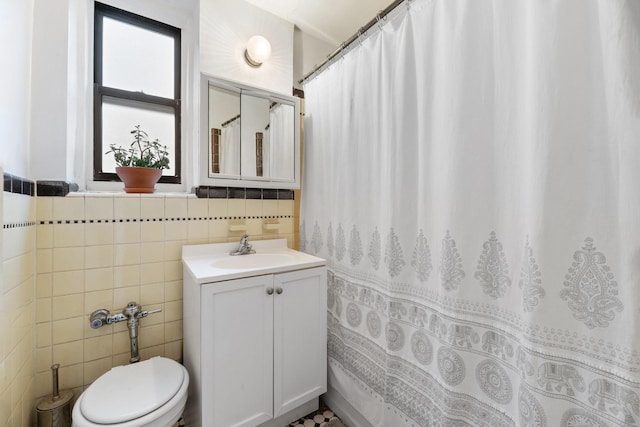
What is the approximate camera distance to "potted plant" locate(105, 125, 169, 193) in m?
1.39

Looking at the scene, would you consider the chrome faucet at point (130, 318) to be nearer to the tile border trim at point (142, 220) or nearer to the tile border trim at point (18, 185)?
the tile border trim at point (142, 220)

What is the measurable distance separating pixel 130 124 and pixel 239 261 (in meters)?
1.07

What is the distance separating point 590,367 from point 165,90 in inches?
91.0

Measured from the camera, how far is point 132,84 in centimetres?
161

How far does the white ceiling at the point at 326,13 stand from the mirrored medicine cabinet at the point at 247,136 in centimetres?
58

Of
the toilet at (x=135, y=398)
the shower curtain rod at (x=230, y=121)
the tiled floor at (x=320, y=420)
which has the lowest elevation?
the tiled floor at (x=320, y=420)

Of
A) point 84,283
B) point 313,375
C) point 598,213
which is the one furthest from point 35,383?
point 598,213

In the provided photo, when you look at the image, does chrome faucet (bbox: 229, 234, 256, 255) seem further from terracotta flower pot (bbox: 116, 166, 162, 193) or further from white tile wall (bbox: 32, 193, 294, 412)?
terracotta flower pot (bbox: 116, 166, 162, 193)

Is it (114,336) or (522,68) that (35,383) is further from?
(522,68)

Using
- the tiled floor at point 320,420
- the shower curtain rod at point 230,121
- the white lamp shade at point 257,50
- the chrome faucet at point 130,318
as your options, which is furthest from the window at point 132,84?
the tiled floor at point 320,420

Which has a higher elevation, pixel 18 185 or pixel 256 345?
pixel 18 185

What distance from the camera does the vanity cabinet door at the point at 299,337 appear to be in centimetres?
130

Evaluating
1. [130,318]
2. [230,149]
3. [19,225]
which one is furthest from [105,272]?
[230,149]

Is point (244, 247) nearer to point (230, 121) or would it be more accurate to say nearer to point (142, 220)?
point (142, 220)
